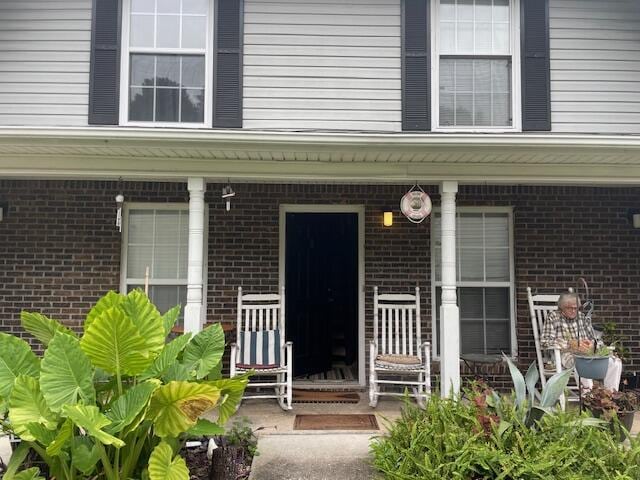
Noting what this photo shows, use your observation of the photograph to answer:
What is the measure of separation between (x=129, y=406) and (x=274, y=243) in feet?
8.94

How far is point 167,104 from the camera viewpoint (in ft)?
15.5

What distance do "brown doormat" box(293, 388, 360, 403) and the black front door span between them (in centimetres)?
55

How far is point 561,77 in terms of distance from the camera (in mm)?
4762

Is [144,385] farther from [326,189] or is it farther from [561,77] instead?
[561,77]

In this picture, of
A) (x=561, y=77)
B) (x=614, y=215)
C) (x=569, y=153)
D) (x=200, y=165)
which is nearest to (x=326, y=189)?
(x=200, y=165)

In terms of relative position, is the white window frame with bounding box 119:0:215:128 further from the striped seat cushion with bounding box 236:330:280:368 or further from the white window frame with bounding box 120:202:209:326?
the striped seat cushion with bounding box 236:330:280:368

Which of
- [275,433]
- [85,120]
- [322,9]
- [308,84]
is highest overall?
[322,9]

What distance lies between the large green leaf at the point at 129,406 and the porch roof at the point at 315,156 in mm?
1997

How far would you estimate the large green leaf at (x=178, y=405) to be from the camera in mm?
2318

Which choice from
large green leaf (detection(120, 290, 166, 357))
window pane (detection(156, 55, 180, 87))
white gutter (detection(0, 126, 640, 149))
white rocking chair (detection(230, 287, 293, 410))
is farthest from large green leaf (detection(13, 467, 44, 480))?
window pane (detection(156, 55, 180, 87))

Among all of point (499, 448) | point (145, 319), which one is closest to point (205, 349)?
point (145, 319)

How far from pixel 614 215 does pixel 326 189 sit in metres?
3.04

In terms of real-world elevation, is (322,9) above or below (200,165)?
above

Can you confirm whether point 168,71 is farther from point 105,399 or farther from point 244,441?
point 244,441
